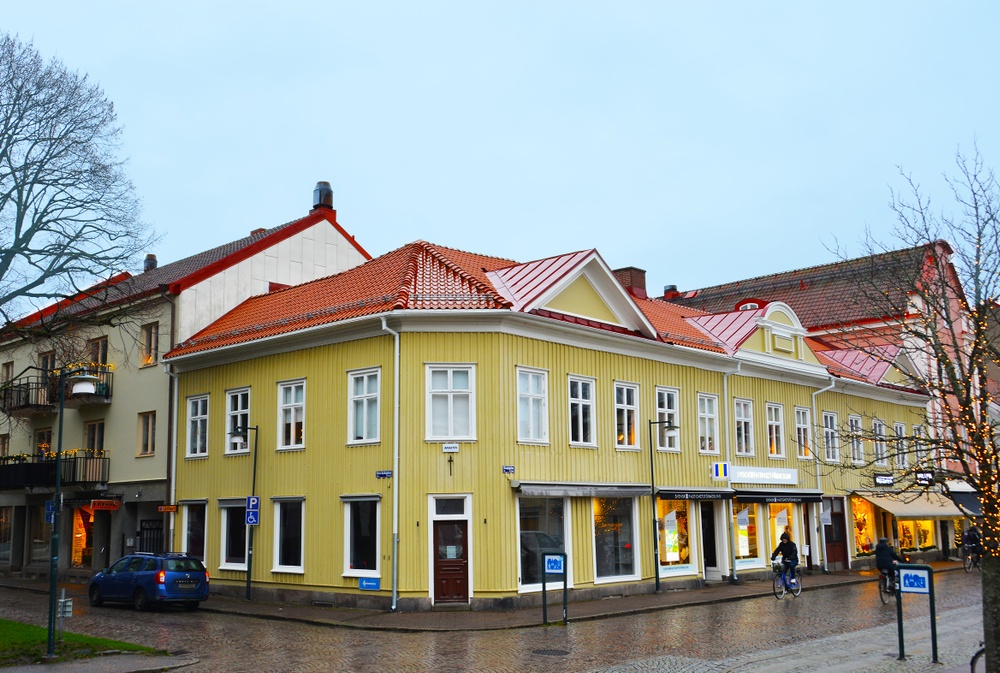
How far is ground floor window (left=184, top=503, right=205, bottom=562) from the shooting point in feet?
92.6

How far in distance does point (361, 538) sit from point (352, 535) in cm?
33

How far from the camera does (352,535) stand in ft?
77.9

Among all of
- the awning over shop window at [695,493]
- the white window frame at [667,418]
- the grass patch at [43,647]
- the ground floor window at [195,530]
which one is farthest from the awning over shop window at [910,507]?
the grass patch at [43,647]

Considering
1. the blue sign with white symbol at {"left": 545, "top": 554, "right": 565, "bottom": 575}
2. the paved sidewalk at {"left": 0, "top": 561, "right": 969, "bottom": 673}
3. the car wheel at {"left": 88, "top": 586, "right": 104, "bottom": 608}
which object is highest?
the blue sign with white symbol at {"left": 545, "top": 554, "right": 565, "bottom": 575}

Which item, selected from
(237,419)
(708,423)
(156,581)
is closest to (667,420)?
(708,423)

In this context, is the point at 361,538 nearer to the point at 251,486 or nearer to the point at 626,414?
the point at 251,486

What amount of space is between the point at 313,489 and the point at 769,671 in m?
13.8

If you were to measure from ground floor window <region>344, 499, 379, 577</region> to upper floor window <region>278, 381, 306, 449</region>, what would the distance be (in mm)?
2741

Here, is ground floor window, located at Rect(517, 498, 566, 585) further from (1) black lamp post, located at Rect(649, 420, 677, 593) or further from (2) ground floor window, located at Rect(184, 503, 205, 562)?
(2) ground floor window, located at Rect(184, 503, 205, 562)

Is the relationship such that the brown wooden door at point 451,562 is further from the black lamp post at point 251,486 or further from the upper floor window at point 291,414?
the black lamp post at point 251,486

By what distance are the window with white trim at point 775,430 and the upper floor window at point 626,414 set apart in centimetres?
733

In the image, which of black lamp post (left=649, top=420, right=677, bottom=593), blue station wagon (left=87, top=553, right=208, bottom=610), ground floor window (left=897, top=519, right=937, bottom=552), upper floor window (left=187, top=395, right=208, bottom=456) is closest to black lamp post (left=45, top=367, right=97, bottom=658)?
blue station wagon (left=87, top=553, right=208, bottom=610)

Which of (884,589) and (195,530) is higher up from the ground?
(195,530)

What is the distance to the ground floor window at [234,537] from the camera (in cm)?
2677
